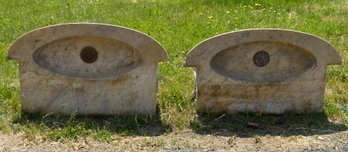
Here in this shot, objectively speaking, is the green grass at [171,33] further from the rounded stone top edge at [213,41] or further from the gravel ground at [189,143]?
the rounded stone top edge at [213,41]

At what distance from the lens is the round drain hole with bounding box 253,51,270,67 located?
553 cm

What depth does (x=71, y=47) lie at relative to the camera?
545cm

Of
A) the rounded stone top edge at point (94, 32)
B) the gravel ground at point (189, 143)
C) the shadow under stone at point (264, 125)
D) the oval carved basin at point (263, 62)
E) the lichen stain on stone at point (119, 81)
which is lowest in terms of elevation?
the gravel ground at point (189, 143)

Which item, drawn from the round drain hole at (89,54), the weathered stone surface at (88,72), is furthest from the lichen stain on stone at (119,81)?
the round drain hole at (89,54)

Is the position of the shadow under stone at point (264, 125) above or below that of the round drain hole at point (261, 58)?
below

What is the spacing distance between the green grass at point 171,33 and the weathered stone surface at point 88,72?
14cm

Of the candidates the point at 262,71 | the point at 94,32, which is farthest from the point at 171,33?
the point at 94,32

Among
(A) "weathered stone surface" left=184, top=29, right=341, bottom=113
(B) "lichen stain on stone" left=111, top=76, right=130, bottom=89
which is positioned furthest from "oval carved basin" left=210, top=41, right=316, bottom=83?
(B) "lichen stain on stone" left=111, top=76, right=130, bottom=89

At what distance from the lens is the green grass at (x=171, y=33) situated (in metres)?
5.40

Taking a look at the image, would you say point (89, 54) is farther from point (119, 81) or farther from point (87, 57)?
point (119, 81)

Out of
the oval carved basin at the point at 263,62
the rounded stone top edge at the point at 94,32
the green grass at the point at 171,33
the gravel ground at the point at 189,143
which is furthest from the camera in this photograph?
the oval carved basin at the point at 263,62

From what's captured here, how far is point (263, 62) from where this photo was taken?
555cm

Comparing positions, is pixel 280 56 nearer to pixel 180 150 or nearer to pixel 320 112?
pixel 320 112

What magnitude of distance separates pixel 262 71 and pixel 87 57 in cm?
169
